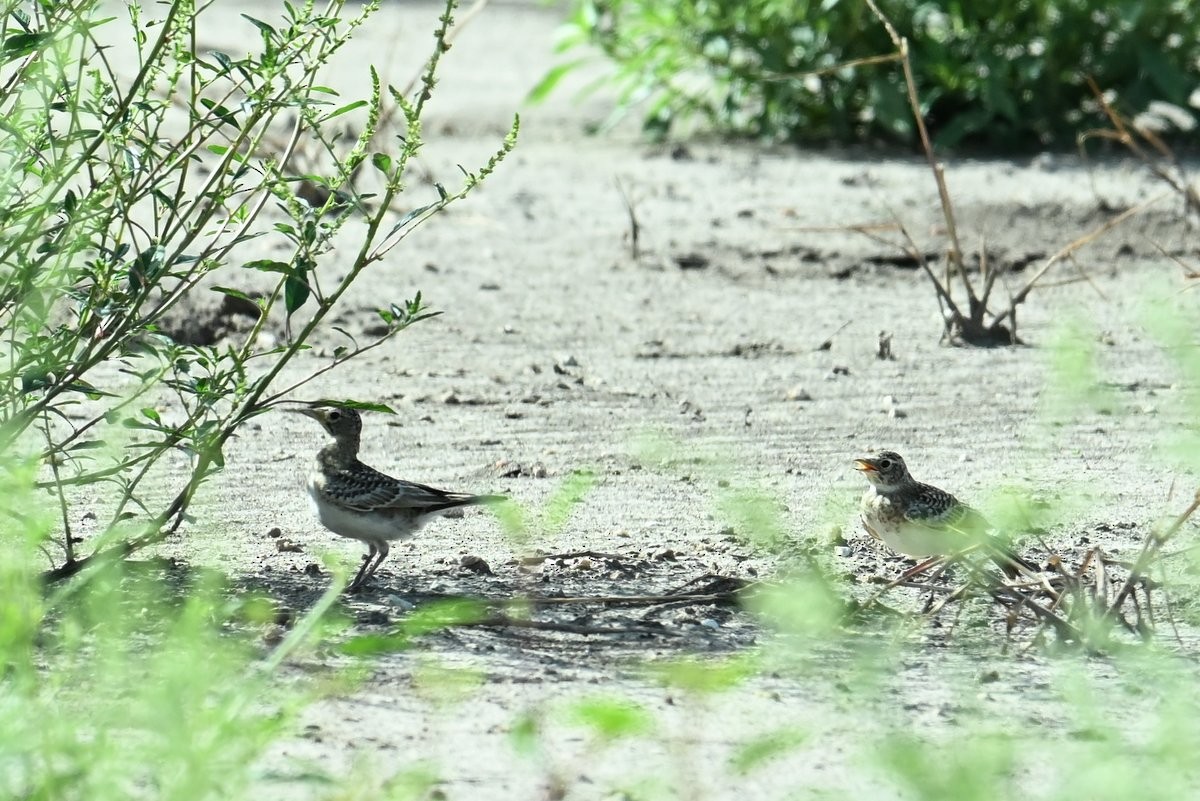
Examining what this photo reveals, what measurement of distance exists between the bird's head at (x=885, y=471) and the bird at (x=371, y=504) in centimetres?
108

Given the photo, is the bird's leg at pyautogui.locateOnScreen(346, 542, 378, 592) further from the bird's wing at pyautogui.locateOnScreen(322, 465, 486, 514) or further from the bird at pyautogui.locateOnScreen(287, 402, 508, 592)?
the bird's wing at pyautogui.locateOnScreen(322, 465, 486, 514)

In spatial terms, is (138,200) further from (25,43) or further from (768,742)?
(768,742)

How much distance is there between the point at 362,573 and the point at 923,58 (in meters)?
8.06

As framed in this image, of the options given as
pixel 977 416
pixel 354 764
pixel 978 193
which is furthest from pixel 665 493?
pixel 978 193

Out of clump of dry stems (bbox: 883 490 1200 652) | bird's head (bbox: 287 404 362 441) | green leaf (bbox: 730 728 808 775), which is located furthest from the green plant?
clump of dry stems (bbox: 883 490 1200 652)

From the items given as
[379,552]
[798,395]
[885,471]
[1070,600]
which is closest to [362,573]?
[379,552]

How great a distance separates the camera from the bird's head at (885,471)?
548cm

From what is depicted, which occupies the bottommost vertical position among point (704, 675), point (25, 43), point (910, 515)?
point (910, 515)

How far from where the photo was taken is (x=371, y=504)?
5.26 m

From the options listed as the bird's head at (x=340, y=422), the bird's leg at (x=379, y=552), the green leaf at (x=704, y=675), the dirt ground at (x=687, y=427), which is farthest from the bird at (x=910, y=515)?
the bird's head at (x=340, y=422)

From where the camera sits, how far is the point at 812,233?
412 inches

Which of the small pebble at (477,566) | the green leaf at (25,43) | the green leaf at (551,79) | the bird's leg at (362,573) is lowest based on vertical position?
the bird's leg at (362,573)

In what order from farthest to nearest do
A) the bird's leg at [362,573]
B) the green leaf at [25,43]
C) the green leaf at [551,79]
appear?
the green leaf at [551,79], the bird's leg at [362,573], the green leaf at [25,43]

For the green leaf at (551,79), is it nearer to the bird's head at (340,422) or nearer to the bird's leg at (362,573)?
the bird's head at (340,422)
